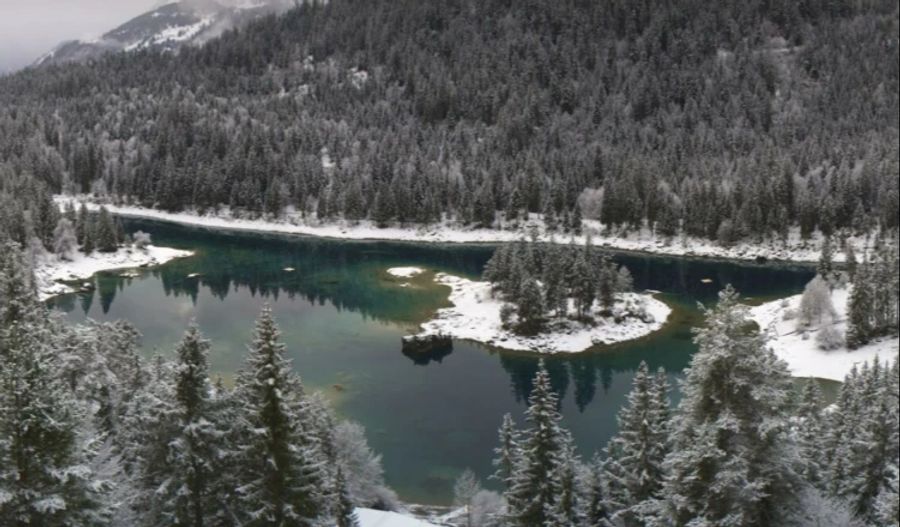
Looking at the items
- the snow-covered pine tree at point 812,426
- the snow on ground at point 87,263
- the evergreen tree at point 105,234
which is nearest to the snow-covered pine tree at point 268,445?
the snow-covered pine tree at point 812,426

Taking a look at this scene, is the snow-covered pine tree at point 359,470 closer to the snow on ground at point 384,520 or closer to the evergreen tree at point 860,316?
the snow on ground at point 384,520

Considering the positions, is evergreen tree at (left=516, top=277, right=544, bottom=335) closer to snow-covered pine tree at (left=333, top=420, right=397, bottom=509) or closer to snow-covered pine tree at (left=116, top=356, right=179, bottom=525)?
snow-covered pine tree at (left=333, top=420, right=397, bottom=509)

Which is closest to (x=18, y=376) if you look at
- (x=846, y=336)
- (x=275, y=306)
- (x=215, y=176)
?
(x=846, y=336)

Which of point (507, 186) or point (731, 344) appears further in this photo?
point (507, 186)

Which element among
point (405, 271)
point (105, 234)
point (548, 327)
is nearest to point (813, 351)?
point (548, 327)

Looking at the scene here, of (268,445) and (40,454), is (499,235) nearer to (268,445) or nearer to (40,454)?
(268,445)

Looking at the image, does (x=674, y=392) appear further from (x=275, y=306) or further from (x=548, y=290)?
(x=275, y=306)
